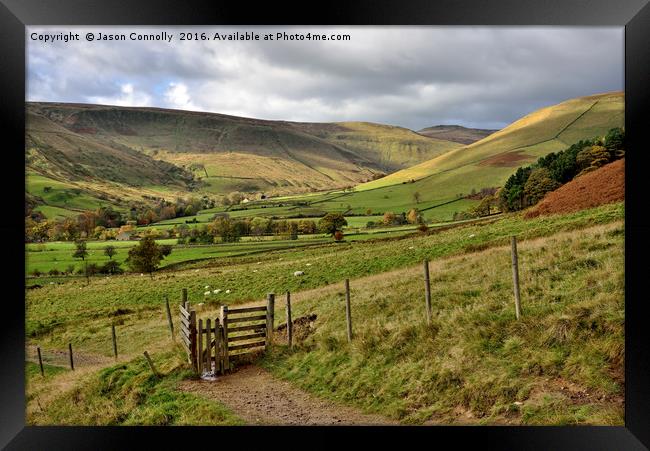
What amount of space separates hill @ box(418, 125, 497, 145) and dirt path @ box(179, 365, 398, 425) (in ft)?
15.0

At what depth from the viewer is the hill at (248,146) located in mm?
6926

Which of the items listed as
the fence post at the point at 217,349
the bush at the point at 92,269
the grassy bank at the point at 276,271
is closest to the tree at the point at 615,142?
the grassy bank at the point at 276,271

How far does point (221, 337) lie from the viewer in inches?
246

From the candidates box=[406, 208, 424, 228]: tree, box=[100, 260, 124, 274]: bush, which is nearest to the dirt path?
box=[100, 260, 124, 274]: bush

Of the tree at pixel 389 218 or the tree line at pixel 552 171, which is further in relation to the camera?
the tree at pixel 389 218

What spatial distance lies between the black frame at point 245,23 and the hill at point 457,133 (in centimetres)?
201

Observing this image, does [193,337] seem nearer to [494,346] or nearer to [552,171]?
[494,346]

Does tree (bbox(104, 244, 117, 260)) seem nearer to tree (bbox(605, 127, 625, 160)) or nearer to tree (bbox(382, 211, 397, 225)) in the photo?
tree (bbox(382, 211, 397, 225))

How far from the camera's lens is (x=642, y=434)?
479 cm

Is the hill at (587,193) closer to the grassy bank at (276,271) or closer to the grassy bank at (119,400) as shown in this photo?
the grassy bank at (276,271)

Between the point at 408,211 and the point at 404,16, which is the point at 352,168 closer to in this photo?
the point at 408,211

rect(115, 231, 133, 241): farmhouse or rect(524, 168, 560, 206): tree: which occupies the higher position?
rect(524, 168, 560, 206): tree

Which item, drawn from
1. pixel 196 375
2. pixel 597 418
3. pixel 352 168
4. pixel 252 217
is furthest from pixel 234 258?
pixel 597 418

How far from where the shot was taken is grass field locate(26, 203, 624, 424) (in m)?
4.46
